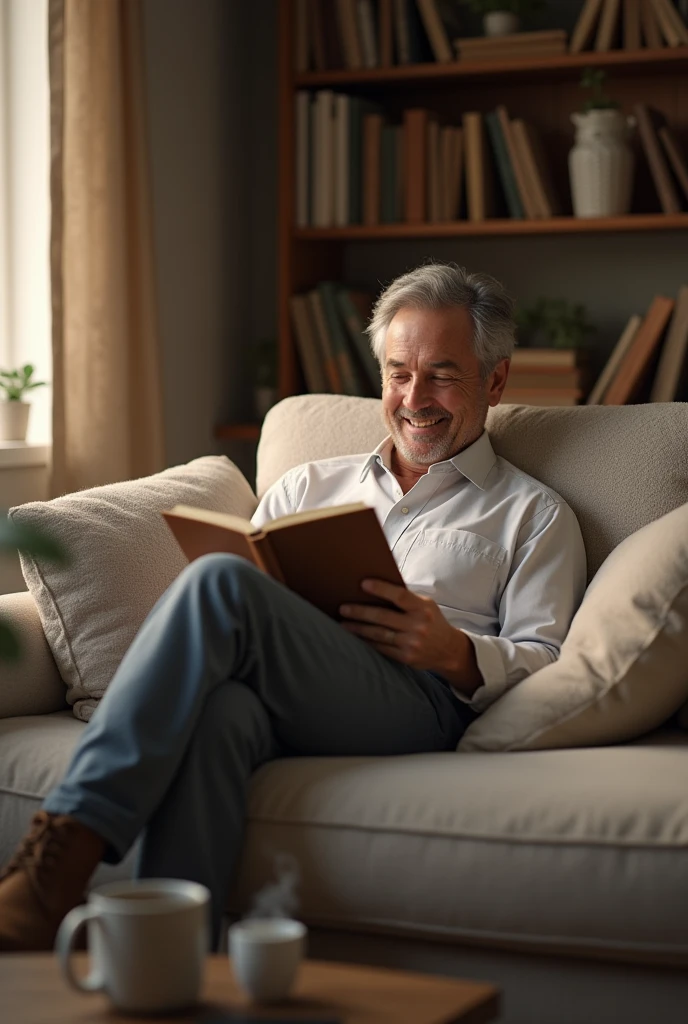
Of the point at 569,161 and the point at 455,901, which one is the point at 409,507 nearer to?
the point at 455,901

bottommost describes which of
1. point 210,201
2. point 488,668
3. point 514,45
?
point 488,668

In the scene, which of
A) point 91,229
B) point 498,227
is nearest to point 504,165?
point 498,227

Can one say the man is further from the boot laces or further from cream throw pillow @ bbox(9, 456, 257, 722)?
cream throw pillow @ bbox(9, 456, 257, 722)

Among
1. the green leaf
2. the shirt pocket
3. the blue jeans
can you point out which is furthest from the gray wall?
the green leaf

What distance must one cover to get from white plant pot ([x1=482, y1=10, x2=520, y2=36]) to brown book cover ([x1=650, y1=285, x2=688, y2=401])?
0.79 meters

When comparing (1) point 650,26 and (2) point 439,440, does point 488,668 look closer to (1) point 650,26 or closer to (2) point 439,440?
(2) point 439,440

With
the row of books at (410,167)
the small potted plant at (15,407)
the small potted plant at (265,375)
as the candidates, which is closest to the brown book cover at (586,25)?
the row of books at (410,167)

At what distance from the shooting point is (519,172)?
3.26 meters

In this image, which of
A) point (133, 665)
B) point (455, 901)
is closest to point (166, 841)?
point (133, 665)

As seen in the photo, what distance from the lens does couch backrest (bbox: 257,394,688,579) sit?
2.05 meters

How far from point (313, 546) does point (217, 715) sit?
0.83 ft

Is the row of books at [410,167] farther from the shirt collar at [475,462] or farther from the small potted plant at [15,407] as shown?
the shirt collar at [475,462]

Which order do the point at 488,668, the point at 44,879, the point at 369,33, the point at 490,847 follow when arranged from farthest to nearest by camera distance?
the point at 369,33
the point at 488,668
the point at 490,847
the point at 44,879

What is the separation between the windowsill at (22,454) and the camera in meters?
2.81
